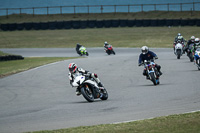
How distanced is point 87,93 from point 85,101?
0.52m

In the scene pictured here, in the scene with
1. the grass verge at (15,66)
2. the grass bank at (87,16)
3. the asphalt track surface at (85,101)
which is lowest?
the grass verge at (15,66)

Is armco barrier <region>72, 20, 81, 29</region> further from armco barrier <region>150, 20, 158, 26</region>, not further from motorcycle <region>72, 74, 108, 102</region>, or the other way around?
motorcycle <region>72, 74, 108, 102</region>

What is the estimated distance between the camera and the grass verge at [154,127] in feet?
24.6

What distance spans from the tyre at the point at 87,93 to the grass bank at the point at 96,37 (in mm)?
35754

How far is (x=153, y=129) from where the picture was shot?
300 inches

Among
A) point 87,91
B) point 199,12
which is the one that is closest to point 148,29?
point 199,12

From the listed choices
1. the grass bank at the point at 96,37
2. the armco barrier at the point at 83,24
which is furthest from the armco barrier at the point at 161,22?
the armco barrier at the point at 83,24

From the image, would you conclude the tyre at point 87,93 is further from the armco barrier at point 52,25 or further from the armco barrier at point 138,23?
the armco barrier at point 52,25

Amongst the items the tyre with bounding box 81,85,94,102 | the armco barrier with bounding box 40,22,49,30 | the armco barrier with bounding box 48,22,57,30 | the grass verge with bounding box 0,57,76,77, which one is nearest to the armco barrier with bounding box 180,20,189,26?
the armco barrier with bounding box 48,22,57,30

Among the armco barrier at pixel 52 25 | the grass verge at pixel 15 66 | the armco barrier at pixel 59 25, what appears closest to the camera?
the grass verge at pixel 15 66

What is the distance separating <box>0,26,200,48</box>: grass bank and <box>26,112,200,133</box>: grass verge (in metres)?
39.3

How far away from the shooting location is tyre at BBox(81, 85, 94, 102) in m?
12.0

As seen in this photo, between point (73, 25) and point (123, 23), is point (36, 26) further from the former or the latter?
point (123, 23)

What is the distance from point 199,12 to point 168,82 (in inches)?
1920
